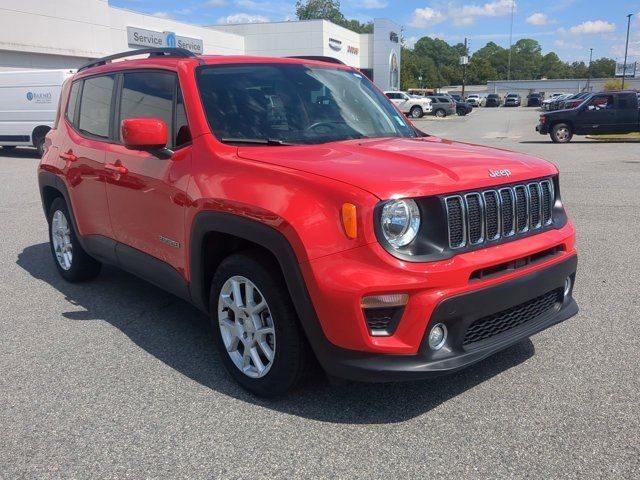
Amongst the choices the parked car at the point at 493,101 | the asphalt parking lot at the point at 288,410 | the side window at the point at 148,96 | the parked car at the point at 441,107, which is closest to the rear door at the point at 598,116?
the asphalt parking lot at the point at 288,410

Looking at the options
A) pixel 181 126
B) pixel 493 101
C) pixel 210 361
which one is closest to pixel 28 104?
pixel 181 126

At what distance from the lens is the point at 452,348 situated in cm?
294

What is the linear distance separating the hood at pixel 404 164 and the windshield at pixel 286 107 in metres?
0.22

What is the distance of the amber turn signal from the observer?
2.76 metres

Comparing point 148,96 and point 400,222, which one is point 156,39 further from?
point 400,222

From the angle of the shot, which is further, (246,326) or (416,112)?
(416,112)

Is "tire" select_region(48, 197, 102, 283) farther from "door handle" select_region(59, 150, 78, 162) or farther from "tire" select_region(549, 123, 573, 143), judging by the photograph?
"tire" select_region(549, 123, 573, 143)

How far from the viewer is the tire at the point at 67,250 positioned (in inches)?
213

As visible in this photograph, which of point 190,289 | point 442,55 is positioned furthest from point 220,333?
point 442,55

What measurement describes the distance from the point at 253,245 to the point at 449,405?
1.40 m

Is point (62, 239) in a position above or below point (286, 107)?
below

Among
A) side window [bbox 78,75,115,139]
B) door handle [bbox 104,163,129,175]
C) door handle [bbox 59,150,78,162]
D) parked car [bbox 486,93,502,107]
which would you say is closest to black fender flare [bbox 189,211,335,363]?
door handle [bbox 104,163,129,175]

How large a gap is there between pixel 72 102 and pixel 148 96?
1.60 m

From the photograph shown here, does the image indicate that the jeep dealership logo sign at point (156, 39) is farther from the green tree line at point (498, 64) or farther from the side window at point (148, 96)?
the green tree line at point (498, 64)
